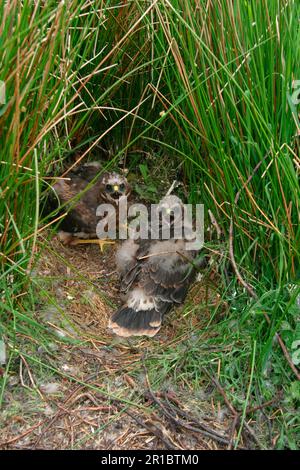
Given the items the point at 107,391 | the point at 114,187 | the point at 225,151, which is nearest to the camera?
the point at 107,391

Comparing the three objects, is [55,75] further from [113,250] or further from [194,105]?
[113,250]

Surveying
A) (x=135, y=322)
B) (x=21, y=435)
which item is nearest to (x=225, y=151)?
(x=135, y=322)

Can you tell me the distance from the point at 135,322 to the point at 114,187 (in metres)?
1.03

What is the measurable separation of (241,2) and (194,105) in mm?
531

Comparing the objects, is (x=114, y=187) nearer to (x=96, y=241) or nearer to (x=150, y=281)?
(x=96, y=241)

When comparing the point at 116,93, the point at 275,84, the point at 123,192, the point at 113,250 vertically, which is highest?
the point at 275,84

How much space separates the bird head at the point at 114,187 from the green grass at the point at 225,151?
2.49 feet

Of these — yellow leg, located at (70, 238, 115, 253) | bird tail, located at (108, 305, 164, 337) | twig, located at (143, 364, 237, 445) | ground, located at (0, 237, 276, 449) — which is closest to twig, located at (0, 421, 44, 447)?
ground, located at (0, 237, 276, 449)

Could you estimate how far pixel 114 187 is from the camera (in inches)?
174

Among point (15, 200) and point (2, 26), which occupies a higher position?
point (2, 26)

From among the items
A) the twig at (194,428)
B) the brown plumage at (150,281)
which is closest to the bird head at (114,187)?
the brown plumage at (150,281)

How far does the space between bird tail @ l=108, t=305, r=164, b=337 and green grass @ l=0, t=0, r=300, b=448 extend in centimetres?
27

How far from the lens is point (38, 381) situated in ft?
10.4
